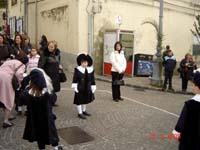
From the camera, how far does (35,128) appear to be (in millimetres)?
5039

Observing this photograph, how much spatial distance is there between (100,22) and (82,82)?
9600 mm

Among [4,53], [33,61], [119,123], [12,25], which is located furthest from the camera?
[12,25]

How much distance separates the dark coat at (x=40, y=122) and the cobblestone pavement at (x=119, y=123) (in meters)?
0.63

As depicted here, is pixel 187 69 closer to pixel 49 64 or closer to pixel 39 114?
pixel 49 64

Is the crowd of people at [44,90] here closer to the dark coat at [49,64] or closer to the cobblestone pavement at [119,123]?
the dark coat at [49,64]

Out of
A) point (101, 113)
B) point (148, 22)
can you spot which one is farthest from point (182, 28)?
point (101, 113)

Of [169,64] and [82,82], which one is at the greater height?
[169,64]

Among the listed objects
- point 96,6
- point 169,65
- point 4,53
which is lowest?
point 169,65

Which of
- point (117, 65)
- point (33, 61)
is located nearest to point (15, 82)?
point (33, 61)

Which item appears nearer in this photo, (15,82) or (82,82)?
(15,82)

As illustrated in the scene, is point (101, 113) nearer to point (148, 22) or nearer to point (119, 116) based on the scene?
point (119, 116)

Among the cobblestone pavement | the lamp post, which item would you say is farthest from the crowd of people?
the lamp post

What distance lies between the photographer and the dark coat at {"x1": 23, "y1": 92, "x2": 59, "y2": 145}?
5.02 meters

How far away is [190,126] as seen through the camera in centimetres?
408
